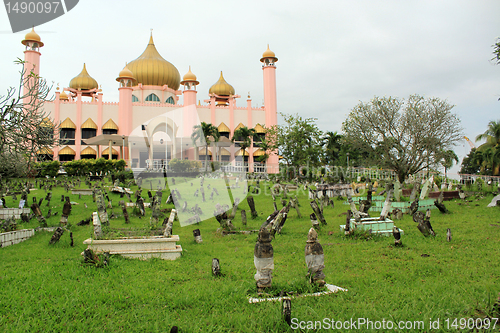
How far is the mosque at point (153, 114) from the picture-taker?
127ft

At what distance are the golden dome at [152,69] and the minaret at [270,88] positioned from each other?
13.2m

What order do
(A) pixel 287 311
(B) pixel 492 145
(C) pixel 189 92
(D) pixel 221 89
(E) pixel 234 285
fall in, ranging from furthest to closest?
1. (D) pixel 221 89
2. (C) pixel 189 92
3. (B) pixel 492 145
4. (E) pixel 234 285
5. (A) pixel 287 311

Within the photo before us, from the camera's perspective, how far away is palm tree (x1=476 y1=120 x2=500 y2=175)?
30.0m

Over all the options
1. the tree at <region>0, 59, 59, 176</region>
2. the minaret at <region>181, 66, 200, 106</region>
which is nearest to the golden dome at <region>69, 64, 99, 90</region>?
the minaret at <region>181, 66, 200, 106</region>

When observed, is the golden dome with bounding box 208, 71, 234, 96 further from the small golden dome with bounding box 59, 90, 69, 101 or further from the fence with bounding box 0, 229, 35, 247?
the fence with bounding box 0, 229, 35, 247

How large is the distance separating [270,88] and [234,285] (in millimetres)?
43445

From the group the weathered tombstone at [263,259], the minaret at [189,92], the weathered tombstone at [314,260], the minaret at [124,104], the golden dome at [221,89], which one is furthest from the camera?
the golden dome at [221,89]

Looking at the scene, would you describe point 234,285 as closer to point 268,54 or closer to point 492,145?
point 492,145

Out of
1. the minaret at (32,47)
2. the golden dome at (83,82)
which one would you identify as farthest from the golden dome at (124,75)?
the minaret at (32,47)

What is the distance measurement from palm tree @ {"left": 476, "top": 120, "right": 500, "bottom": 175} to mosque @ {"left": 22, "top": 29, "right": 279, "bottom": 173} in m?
22.3

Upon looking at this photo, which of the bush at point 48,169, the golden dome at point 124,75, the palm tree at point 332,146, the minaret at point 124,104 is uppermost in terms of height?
the golden dome at point 124,75

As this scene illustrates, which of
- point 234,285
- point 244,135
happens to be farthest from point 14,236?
point 244,135

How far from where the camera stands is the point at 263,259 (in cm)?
426

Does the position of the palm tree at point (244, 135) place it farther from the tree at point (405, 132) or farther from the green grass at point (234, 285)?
the green grass at point (234, 285)
